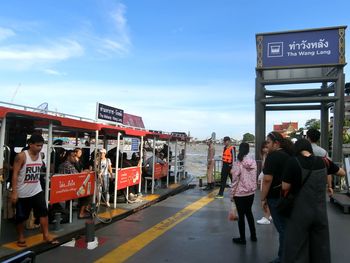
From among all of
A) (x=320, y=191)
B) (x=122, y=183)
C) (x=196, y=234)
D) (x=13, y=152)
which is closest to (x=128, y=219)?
(x=122, y=183)

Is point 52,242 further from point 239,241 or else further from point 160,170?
point 160,170

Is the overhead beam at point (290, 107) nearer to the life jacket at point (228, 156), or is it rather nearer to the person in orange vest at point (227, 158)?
the person in orange vest at point (227, 158)

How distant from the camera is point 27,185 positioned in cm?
591

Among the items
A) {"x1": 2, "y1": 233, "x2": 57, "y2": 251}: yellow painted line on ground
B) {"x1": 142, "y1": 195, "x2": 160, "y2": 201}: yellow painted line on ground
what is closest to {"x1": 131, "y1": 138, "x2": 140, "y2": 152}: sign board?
{"x1": 142, "y1": 195, "x2": 160, "y2": 201}: yellow painted line on ground

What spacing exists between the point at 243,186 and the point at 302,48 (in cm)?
902

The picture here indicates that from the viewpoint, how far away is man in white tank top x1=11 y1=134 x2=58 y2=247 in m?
5.79

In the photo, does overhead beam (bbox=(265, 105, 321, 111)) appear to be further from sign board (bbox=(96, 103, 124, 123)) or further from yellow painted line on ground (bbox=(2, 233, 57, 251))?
yellow painted line on ground (bbox=(2, 233, 57, 251))

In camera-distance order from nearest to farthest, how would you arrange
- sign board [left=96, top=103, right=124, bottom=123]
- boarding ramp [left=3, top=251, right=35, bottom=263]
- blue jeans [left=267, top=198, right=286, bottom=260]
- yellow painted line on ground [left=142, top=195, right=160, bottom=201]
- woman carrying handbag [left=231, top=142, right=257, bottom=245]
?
1. boarding ramp [left=3, top=251, right=35, bottom=263]
2. blue jeans [left=267, top=198, right=286, bottom=260]
3. woman carrying handbag [left=231, top=142, right=257, bottom=245]
4. sign board [left=96, top=103, right=124, bottom=123]
5. yellow painted line on ground [left=142, top=195, right=160, bottom=201]

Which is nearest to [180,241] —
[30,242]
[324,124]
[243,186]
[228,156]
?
[243,186]

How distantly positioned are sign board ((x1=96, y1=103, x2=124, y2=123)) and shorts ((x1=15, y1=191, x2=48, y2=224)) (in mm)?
3402

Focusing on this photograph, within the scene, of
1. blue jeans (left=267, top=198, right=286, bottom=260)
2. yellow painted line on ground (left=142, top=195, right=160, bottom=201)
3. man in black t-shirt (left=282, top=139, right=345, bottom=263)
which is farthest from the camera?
yellow painted line on ground (left=142, top=195, right=160, bottom=201)

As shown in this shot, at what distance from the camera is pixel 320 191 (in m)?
4.37

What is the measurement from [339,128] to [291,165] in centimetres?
1056

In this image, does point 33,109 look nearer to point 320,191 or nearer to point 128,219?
point 128,219
